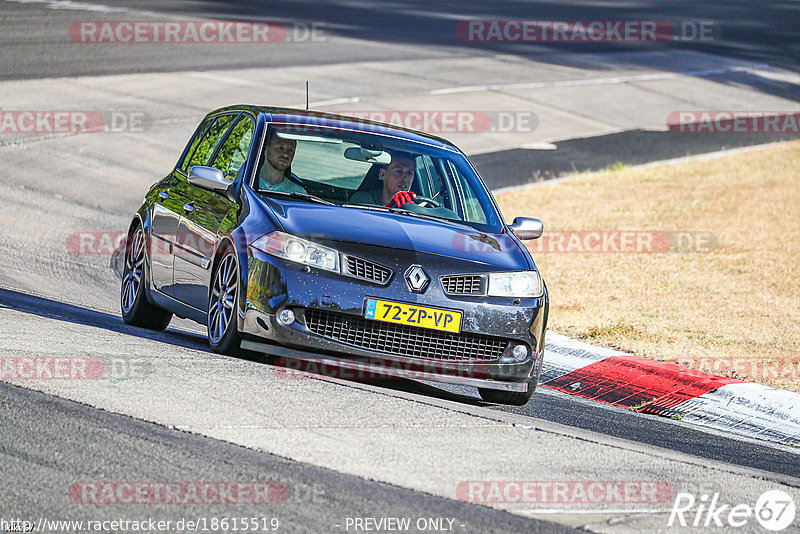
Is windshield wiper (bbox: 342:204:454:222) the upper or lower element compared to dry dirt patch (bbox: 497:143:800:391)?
upper

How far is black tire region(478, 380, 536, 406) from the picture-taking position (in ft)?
24.8

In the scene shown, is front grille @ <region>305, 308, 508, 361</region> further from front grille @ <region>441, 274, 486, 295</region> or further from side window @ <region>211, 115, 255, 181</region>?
side window @ <region>211, 115, 255, 181</region>

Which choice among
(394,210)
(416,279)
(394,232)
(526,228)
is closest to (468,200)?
(526,228)

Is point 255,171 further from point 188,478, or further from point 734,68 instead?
point 734,68

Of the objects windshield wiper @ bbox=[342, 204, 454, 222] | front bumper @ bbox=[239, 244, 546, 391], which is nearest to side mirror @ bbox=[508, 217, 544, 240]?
windshield wiper @ bbox=[342, 204, 454, 222]

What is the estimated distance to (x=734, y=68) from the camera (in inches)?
1266

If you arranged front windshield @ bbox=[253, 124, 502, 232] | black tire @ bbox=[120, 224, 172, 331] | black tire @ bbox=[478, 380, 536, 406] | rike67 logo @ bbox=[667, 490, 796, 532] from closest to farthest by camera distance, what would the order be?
rike67 logo @ bbox=[667, 490, 796, 532]
black tire @ bbox=[478, 380, 536, 406]
front windshield @ bbox=[253, 124, 502, 232]
black tire @ bbox=[120, 224, 172, 331]

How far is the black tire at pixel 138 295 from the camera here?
357 inches

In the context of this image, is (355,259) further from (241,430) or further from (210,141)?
(210,141)

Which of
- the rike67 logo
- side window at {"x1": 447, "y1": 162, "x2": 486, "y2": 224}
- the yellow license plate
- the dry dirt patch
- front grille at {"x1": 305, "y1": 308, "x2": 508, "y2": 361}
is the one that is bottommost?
the dry dirt patch

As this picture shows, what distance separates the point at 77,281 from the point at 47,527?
7.51 m

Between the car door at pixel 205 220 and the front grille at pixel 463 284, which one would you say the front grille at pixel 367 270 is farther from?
the car door at pixel 205 220

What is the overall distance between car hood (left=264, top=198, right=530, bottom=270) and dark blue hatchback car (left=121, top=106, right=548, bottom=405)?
1 centimetres

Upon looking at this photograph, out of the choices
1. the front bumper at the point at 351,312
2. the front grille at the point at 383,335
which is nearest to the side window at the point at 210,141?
the front bumper at the point at 351,312
